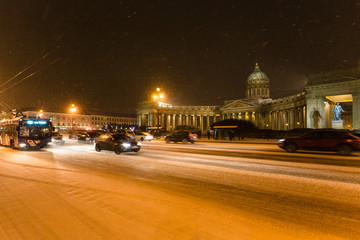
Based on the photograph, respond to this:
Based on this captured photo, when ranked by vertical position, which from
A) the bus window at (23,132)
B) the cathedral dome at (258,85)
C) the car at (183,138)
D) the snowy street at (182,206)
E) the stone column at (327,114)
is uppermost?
the cathedral dome at (258,85)

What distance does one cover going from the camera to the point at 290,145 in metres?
16.0

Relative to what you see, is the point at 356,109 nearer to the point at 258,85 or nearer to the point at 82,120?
the point at 258,85

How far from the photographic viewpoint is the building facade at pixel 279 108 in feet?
163

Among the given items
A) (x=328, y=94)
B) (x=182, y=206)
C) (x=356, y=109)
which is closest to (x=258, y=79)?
(x=328, y=94)

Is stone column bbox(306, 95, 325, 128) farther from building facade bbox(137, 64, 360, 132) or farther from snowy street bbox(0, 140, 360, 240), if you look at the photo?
snowy street bbox(0, 140, 360, 240)

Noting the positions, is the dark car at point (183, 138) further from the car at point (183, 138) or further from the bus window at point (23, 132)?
the bus window at point (23, 132)

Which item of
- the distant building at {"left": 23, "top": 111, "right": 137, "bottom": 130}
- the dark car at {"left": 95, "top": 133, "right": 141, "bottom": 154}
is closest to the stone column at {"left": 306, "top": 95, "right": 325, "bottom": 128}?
the dark car at {"left": 95, "top": 133, "right": 141, "bottom": 154}

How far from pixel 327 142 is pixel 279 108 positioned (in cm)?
7270

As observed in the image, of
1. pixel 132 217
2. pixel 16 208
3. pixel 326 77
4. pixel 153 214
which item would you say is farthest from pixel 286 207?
pixel 326 77

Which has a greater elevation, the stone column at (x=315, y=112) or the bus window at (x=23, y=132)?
the stone column at (x=315, y=112)

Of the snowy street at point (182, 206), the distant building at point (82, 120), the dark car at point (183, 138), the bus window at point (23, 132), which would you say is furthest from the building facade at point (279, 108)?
the snowy street at point (182, 206)

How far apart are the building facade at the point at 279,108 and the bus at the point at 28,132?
23350 mm

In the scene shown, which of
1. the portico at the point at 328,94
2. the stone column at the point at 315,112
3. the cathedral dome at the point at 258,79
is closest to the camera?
the portico at the point at 328,94

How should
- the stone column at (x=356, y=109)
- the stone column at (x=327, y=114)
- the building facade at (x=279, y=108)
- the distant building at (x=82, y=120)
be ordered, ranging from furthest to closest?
1. the distant building at (x=82, y=120)
2. the stone column at (x=327, y=114)
3. the building facade at (x=279, y=108)
4. the stone column at (x=356, y=109)
